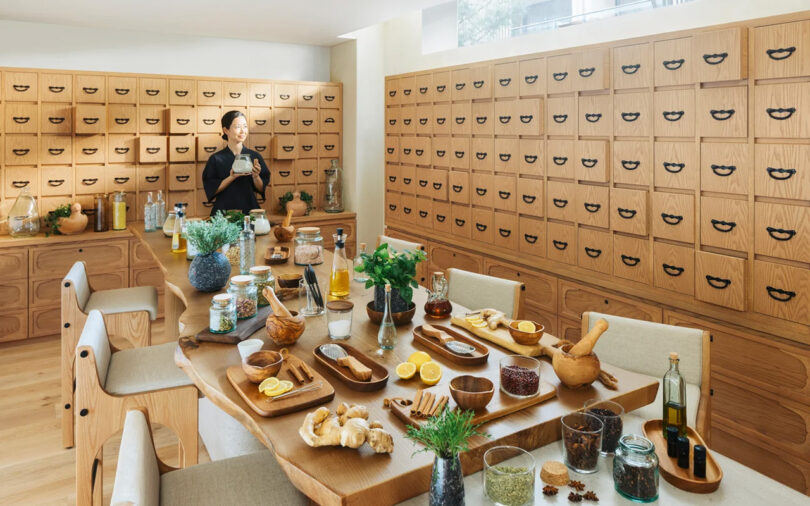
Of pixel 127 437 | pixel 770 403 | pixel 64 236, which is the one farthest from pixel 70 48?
pixel 770 403

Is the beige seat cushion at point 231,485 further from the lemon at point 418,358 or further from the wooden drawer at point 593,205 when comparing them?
the wooden drawer at point 593,205

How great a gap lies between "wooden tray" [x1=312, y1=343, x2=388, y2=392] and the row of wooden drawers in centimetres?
408

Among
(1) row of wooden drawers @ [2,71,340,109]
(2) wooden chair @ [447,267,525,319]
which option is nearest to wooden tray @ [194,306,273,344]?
(2) wooden chair @ [447,267,525,319]

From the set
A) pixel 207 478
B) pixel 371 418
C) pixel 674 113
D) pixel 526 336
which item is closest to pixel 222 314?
pixel 207 478

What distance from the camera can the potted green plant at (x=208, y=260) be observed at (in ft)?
8.17

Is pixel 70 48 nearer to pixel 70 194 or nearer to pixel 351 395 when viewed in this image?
pixel 70 194

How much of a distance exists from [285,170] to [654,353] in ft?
14.5

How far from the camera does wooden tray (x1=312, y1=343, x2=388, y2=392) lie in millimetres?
1614

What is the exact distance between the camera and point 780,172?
102 inches

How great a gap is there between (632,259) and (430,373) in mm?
2052

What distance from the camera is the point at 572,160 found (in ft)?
11.8

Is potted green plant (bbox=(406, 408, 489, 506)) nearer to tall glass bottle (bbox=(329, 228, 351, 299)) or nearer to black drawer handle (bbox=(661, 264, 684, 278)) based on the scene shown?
tall glass bottle (bbox=(329, 228, 351, 299))

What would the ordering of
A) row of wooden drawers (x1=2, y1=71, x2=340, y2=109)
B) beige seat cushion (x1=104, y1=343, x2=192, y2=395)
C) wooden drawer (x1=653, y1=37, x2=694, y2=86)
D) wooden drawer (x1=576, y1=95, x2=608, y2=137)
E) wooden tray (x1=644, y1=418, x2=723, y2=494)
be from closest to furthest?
wooden tray (x1=644, y1=418, x2=723, y2=494), beige seat cushion (x1=104, y1=343, x2=192, y2=395), wooden drawer (x1=653, y1=37, x2=694, y2=86), wooden drawer (x1=576, y1=95, x2=608, y2=137), row of wooden drawers (x1=2, y1=71, x2=340, y2=109)

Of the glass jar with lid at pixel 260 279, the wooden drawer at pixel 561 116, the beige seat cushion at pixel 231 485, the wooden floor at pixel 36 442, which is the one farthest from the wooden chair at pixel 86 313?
the wooden drawer at pixel 561 116
